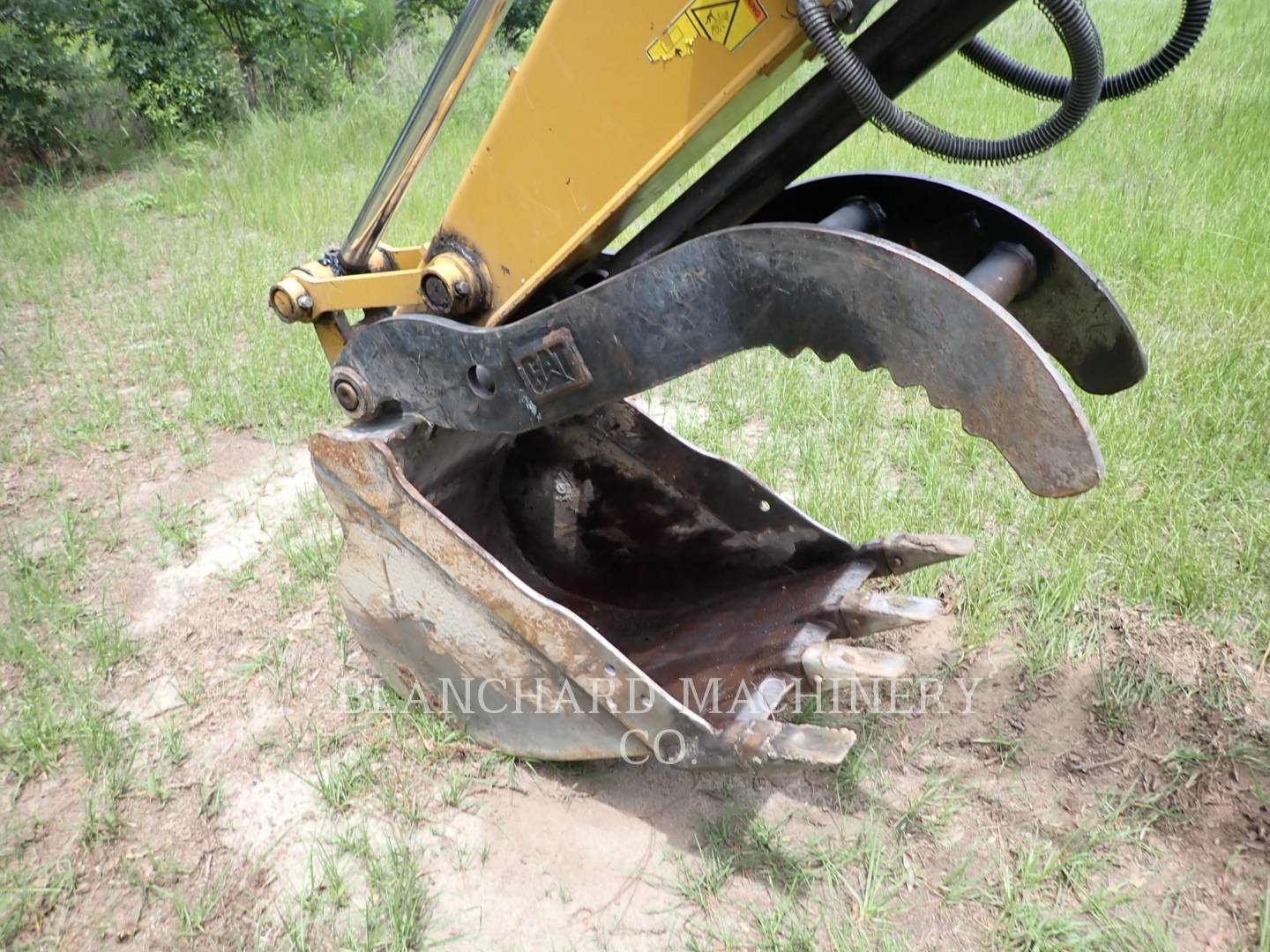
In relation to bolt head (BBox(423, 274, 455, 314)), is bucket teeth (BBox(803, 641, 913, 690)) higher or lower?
lower

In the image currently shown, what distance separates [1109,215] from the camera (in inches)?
193

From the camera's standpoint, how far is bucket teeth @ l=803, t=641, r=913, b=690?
1.85m

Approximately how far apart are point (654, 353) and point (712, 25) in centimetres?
51

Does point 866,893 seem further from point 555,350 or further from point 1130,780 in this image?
point 555,350

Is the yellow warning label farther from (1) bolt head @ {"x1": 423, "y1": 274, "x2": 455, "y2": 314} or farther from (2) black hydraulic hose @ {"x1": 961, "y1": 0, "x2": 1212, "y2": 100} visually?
(1) bolt head @ {"x1": 423, "y1": 274, "x2": 455, "y2": 314}

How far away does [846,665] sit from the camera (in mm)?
1910

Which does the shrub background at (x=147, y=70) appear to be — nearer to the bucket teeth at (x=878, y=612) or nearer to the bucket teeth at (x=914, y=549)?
the bucket teeth at (x=914, y=549)

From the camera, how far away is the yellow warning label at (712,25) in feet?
4.53

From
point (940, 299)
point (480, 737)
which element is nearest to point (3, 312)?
point (480, 737)

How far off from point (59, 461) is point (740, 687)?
9.71 ft

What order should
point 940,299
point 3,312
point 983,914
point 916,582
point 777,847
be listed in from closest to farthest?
point 940,299
point 983,914
point 777,847
point 916,582
point 3,312

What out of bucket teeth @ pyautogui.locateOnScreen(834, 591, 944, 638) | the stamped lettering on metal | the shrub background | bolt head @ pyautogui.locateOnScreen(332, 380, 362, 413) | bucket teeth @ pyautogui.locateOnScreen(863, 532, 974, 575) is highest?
the shrub background

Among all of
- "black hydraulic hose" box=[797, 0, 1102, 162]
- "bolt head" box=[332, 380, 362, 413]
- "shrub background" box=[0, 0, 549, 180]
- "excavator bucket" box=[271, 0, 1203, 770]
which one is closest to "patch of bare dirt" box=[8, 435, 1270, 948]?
"excavator bucket" box=[271, 0, 1203, 770]

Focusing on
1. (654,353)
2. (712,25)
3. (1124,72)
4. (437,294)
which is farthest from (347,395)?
(1124,72)
